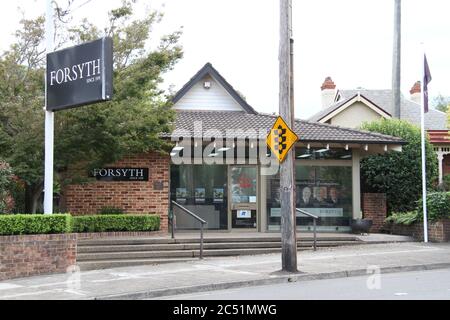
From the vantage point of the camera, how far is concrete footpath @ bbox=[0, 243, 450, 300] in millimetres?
10558

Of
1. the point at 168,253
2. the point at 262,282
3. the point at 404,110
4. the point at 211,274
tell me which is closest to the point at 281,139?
the point at 262,282

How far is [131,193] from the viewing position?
18688 mm

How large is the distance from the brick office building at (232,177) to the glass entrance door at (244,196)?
0.03 meters

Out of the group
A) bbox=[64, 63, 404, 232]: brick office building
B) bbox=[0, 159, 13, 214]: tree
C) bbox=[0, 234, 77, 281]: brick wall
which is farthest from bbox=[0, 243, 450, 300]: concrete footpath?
bbox=[64, 63, 404, 232]: brick office building

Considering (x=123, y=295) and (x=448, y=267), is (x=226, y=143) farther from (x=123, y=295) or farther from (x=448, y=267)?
(x=123, y=295)

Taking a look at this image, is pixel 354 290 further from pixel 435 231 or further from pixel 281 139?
pixel 435 231

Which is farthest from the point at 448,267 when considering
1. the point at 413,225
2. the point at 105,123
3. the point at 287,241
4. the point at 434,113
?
the point at 434,113

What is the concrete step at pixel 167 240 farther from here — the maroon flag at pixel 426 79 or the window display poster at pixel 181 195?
the maroon flag at pixel 426 79

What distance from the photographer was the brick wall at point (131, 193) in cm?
1844

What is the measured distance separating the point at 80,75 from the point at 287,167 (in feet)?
15.5

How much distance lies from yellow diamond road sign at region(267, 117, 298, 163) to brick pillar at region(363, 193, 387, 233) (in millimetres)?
10322

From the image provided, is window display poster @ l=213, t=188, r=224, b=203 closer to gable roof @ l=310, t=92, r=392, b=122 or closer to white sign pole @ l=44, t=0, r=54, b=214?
white sign pole @ l=44, t=0, r=54, b=214

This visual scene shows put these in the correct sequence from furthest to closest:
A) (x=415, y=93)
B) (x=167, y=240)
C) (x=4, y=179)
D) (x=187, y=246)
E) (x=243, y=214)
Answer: (x=415, y=93) < (x=243, y=214) < (x=167, y=240) < (x=187, y=246) < (x=4, y=179)

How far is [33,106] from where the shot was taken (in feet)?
46.8
